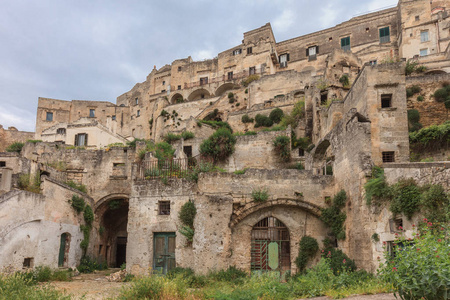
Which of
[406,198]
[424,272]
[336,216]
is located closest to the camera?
[424,272]

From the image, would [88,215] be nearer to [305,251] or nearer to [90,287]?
[90,287]

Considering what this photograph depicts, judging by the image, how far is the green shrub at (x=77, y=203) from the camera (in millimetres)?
18469

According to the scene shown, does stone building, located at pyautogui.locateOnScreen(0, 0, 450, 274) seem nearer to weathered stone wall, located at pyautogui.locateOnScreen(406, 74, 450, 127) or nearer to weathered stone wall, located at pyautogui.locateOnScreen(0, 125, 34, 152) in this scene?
weathered stone wall, located at pyautogui.locateOnScreen(406, 74, 450, 127)

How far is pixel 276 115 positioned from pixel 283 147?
19.2 feet

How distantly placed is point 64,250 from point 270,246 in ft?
33.5

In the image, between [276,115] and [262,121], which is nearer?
[276,115]

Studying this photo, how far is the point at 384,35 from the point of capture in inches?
1549

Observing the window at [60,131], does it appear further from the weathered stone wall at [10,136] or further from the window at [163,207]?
the window at [163,207]

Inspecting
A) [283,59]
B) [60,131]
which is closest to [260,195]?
[60,131]

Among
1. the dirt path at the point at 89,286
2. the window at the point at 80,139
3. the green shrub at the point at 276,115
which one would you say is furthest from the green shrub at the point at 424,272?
the window at the point at 80,139

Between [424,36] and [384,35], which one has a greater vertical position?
[384,35]

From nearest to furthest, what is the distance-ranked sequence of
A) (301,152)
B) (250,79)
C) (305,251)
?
(305,251), (301,152), (250,79)

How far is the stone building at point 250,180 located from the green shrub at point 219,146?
0.56 metres

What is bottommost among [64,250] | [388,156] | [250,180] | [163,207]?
[64,250]
